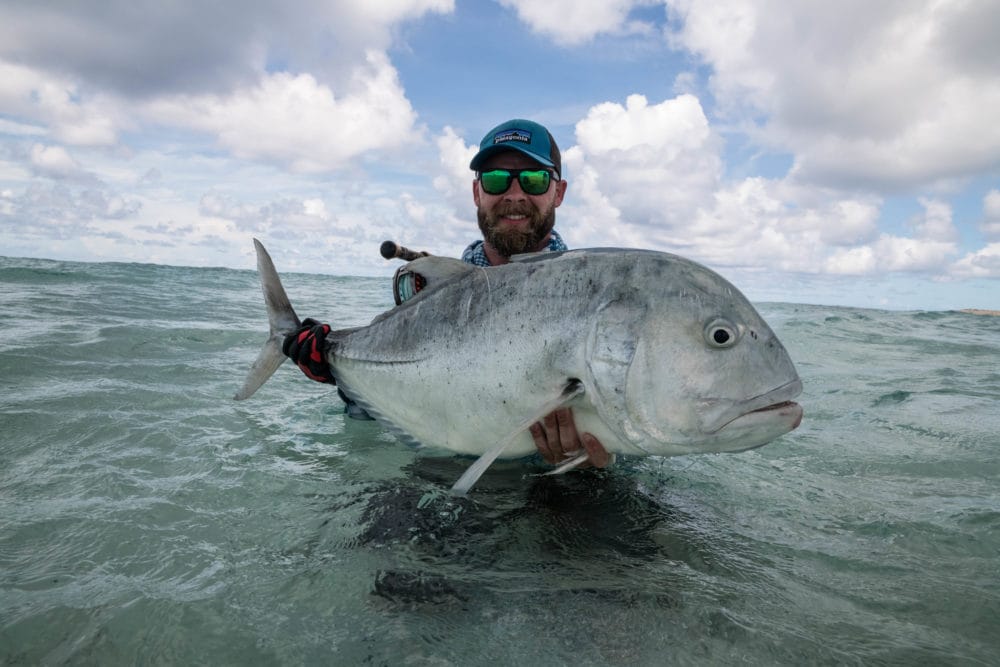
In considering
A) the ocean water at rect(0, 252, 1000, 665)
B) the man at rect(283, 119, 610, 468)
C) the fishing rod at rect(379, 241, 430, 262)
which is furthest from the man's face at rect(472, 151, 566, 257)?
the ocean water at rect(0, 252, 1000, 665)

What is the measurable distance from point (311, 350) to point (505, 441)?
4.84 feet

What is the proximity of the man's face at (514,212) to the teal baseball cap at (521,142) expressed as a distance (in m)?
0.06

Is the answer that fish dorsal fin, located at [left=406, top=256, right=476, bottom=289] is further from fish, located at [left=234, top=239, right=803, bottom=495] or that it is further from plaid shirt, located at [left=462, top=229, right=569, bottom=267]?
plaid shirt, located at [left=462, top=229, right=569, bottom=267]

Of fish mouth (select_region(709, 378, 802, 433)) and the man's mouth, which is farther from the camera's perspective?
the man's mouth

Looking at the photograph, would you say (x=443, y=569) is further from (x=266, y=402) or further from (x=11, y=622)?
(x=266, y=402)

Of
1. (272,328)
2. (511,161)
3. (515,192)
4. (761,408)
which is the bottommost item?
(761,408)

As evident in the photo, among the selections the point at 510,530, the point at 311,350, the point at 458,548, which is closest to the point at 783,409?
the point at 510,530

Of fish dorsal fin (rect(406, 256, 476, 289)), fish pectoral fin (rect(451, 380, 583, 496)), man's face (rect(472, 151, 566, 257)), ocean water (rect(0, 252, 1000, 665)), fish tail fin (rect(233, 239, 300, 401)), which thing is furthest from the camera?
man's face (rect(472, 151, 566, 257))

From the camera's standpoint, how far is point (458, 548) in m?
2.41

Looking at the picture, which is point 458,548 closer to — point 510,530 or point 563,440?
point 510,530

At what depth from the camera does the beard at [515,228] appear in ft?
13.0

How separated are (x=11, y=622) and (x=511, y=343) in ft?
6.28

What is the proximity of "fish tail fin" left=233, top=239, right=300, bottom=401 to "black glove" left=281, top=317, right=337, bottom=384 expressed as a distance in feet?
0.47

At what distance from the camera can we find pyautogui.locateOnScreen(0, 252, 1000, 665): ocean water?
5.98 feet
